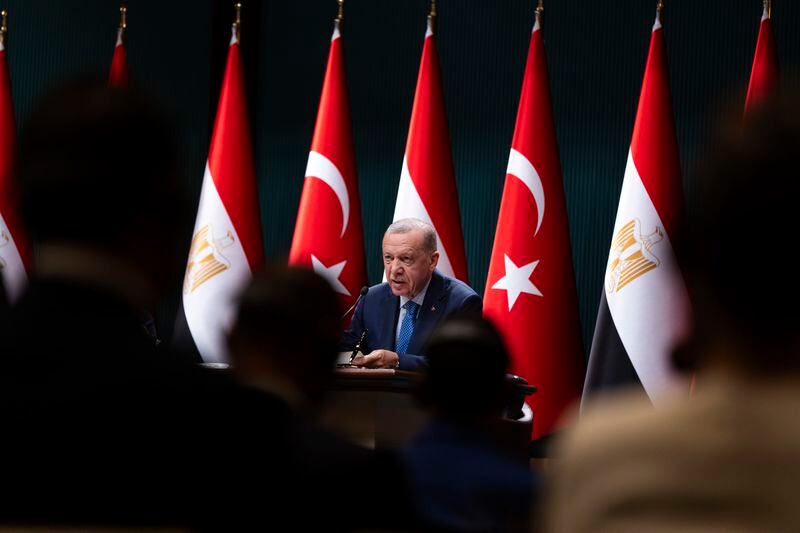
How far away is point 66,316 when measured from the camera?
84 centimetres

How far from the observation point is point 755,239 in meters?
0.65

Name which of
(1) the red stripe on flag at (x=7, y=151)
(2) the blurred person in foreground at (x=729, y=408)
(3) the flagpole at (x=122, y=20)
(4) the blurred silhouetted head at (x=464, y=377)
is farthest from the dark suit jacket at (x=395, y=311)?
(2) the blurred person in foreground at (x=729, y=408)

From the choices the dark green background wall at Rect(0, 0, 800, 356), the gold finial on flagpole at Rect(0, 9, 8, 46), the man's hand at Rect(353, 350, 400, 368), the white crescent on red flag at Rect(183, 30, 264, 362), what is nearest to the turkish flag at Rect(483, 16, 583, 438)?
the dark green background wall at Rect(0, 0, 800, 356)

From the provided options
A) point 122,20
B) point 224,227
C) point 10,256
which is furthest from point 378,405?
point 122,20

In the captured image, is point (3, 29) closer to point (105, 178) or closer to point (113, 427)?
point (105, 178)

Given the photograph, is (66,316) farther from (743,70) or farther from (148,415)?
(743,70)

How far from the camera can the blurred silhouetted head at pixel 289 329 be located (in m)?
1.36

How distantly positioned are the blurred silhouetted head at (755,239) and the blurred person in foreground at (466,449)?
3.30 ft

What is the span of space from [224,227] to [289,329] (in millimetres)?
5099

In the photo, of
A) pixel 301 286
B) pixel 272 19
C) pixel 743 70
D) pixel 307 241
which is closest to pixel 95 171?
pixel 301 286

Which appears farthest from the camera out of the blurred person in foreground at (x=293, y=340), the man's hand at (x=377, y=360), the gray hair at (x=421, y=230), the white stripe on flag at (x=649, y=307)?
the white stripe on flag at (x=649, y=307)

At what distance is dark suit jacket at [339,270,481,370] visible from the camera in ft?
16.7

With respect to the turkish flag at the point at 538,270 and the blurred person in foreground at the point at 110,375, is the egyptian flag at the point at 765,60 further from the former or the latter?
the blurred person in foreground at the point at 110,375

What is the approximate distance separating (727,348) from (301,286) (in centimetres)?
79
